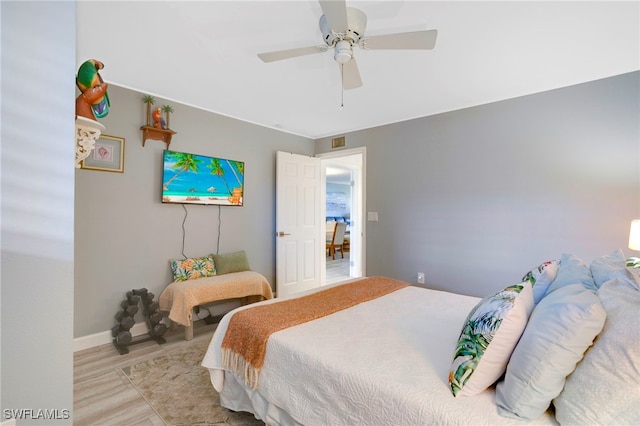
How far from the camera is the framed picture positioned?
2734 millimetres

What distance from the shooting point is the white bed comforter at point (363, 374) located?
1.04 meters

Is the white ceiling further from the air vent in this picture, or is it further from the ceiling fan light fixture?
the air vent

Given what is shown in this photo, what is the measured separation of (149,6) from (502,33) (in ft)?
7.24

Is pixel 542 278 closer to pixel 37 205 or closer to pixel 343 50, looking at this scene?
pixel 343 50

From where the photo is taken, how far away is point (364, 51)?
222 cm

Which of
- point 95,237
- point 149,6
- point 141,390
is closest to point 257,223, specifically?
point 95,237

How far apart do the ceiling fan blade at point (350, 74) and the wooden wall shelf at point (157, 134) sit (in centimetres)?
195

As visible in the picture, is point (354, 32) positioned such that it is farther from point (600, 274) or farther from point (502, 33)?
point (600, 274)

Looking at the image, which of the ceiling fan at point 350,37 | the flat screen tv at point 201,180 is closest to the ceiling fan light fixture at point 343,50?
the ceiling fan at point 350,37

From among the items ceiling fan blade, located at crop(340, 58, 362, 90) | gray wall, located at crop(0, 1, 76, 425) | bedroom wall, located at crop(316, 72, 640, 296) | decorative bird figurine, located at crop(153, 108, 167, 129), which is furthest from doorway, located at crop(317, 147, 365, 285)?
gray wall, located at crop(0, 1, 76, 425)

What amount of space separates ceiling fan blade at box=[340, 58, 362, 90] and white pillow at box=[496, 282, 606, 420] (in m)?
1.73

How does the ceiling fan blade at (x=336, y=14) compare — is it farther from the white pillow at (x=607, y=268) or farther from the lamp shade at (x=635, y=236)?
the lamp shade at (x=635, y=236)

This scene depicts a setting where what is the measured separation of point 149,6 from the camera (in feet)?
5.73

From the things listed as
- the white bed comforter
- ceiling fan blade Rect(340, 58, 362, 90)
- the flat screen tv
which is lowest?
the white bed comforter
